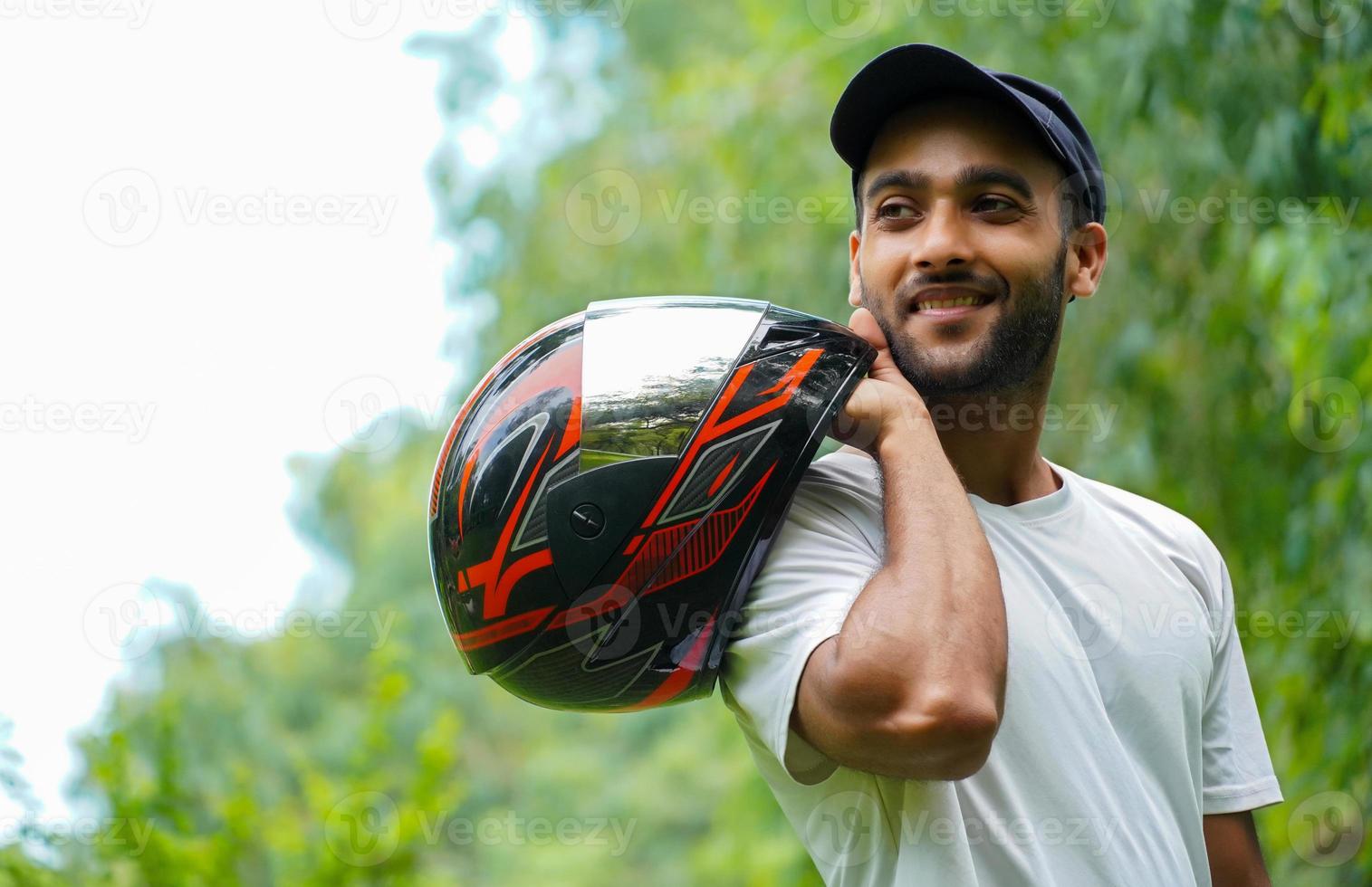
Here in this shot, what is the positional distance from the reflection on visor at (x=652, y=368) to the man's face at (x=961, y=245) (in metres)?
0.33

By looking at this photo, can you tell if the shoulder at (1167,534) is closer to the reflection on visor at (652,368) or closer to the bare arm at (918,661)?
the bare arm at (918,661)

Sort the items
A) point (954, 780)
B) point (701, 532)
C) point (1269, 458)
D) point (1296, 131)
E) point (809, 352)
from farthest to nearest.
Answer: point (1269, 458), point (1296, 131), point (809, 352), point (701, 532), point (954, 780)

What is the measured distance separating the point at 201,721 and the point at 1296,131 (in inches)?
344

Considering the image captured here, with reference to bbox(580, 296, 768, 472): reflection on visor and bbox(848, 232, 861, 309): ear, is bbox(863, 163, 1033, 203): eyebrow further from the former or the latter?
bbox(580, 296, 768, 472): reflection on visor

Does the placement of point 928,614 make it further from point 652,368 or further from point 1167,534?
point 1167,534

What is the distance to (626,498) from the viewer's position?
7.77 feet

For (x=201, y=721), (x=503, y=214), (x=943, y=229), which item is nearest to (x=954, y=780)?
(x=943, y=229)

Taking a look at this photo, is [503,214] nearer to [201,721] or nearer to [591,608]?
[201,721]

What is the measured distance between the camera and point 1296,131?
527 cm

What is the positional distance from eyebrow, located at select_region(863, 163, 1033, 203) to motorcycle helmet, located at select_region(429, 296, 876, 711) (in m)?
0.44

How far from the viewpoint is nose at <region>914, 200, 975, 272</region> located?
264cm

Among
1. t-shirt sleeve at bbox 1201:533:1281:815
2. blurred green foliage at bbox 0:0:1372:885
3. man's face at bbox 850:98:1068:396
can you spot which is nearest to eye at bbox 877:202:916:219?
man's face at bbox 850:98:1068:396

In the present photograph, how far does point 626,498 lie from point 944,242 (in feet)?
2.74

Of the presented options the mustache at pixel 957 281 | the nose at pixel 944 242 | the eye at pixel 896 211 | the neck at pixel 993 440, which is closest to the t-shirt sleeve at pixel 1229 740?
the neck at pixel 993 440
